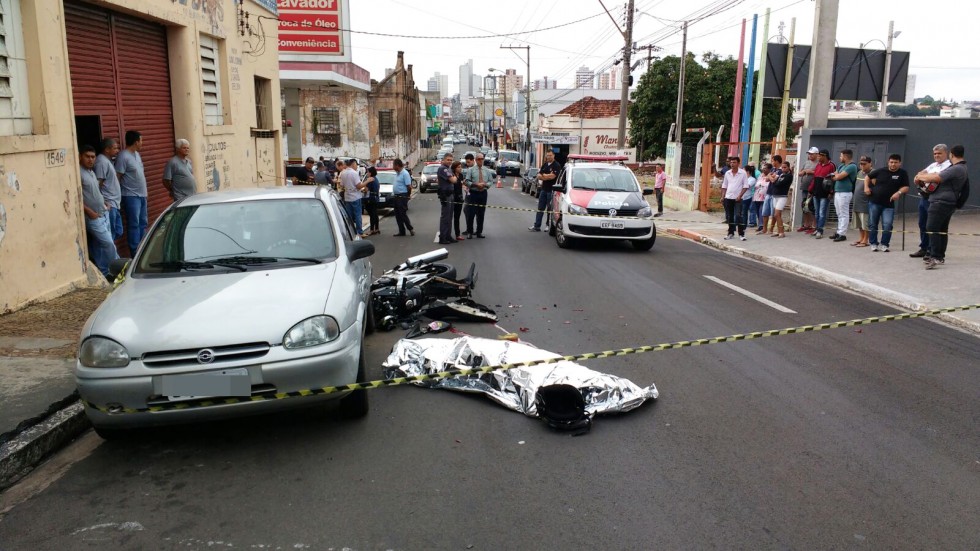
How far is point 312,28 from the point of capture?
26.1 m

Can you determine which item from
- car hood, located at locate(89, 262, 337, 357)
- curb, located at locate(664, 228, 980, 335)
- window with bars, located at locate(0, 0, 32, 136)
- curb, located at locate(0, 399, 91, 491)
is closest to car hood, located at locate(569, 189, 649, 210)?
curb, located at locate(664, 228, 980, 335)

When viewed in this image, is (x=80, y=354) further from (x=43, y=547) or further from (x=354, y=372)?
(x=354, y=372)

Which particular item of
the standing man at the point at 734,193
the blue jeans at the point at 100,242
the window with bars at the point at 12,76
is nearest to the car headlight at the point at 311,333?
the window with bars at the point at 12,76

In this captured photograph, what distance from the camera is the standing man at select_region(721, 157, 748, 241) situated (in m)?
16.0

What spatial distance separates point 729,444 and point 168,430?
3.76 m

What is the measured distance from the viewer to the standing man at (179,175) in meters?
10.7

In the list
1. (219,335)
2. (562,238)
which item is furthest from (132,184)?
(562,238)

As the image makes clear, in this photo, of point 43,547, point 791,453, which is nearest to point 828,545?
point 791,453

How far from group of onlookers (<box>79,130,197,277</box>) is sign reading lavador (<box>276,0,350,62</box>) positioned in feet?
55.0

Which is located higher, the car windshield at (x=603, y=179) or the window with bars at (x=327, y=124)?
the window with bars at (x=327, y=124)

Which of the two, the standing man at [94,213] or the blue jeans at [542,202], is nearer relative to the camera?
the standing man at [94,213]

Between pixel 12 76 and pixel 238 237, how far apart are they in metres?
4.44

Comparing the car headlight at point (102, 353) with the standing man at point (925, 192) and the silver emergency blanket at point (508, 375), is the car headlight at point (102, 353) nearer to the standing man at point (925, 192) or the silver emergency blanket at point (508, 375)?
the silver emergency blanket at point (508, 375)

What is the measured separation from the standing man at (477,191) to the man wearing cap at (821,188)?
6880 mm
